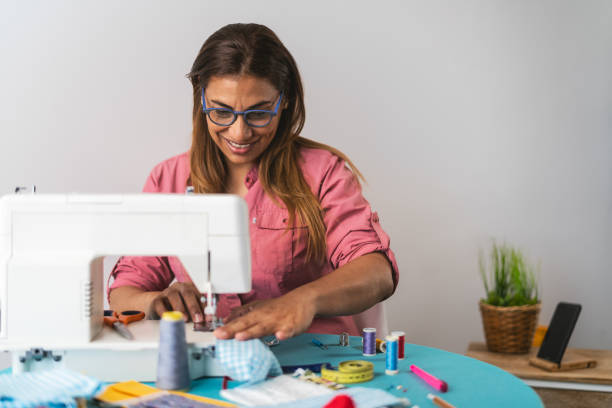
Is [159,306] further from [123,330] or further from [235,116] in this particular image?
[235,116]

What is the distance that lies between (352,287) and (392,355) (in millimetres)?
342

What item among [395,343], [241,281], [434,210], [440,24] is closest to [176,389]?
[241,281]

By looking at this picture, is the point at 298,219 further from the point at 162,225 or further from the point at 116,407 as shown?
the point at 116,407

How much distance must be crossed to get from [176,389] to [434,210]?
2.10 meters

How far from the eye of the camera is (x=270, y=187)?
207 cm

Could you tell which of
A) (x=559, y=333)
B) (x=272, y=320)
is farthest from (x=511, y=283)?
(x=272, y=320)

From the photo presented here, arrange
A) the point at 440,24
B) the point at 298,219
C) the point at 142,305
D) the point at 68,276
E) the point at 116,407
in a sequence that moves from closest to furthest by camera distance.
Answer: the point at 116,407
the point at 68,276
the point at 142,305
the point at 298,219
the point at 440,24

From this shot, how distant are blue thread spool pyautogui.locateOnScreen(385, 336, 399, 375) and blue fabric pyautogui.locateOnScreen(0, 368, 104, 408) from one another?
592 mm

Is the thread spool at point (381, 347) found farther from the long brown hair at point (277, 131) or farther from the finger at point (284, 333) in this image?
the long brown hair at point (277, 131)

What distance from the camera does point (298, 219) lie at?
2.05 meters

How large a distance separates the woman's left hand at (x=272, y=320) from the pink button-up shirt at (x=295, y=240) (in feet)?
1.34

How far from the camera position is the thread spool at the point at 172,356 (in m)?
1.30

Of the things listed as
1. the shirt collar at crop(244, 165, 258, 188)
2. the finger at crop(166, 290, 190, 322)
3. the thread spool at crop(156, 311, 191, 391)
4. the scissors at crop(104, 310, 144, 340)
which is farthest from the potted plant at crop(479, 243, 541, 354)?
the thread spool at crop(156, 311, 191, 391)

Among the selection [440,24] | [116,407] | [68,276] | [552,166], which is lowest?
[116,407]
